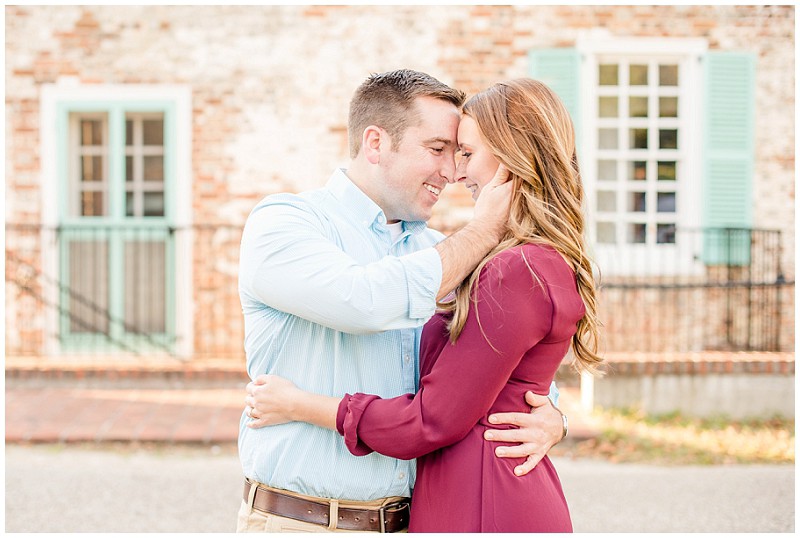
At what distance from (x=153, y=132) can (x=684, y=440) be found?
6.44 m

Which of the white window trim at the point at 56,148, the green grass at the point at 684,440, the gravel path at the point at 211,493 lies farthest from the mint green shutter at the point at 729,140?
the white window trim at the point at 56,148

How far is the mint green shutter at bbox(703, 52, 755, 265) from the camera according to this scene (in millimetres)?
8930

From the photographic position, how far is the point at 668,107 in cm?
922

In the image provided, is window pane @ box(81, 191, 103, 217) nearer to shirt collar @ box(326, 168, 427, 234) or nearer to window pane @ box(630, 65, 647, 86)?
window pane @ box(630, 65, 647, 86)

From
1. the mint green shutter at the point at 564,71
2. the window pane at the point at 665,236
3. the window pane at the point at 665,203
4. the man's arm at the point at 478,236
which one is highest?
the mint green shutter at the point at 564,71

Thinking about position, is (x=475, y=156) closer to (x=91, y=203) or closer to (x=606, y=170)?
(x=606, y=170)

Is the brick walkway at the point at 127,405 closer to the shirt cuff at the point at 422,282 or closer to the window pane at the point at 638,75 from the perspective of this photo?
the window pane at the point at 638,75

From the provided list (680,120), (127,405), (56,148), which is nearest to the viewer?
(127,405)

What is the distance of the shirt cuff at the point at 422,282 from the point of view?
2039 mm

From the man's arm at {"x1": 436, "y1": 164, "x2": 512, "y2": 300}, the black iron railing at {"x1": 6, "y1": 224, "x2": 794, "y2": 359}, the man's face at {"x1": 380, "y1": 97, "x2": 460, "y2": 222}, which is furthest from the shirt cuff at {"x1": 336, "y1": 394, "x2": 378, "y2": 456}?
the black iron railing at {"x1": 6, "y1": 224, "x2": 794, "y2": 359}

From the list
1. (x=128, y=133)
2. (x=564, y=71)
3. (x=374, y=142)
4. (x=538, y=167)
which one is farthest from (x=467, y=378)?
(x=128, y=133)

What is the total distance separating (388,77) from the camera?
2.52 meters

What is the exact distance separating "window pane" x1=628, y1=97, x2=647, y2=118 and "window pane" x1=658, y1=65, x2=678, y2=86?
28 cm

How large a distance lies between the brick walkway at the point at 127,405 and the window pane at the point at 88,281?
3.42ft
